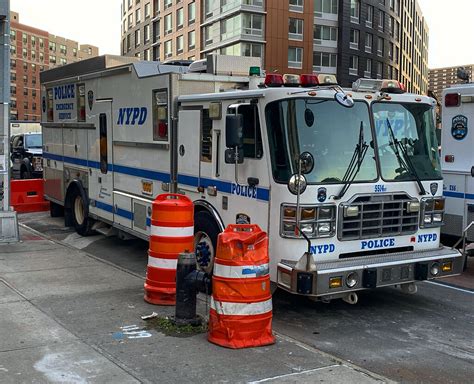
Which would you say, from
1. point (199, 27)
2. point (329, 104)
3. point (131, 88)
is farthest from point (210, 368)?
point (199, 27)

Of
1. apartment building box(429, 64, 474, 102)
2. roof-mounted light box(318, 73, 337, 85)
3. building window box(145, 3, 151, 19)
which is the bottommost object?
roof-mounted light box(318, 73, 337, 85)

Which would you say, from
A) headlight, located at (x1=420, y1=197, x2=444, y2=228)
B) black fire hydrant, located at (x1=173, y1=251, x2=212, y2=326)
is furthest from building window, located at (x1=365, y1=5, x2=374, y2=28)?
black fire hydrant, located at (x1=173, y1=251, x2=212, y2=326)

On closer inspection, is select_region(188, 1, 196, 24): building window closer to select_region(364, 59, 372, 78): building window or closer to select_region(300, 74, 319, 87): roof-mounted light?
select_region(364, 59, 372, 78): building window

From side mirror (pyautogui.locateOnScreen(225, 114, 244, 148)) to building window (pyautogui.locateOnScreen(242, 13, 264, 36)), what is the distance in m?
46.8

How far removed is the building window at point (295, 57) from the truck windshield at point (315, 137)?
4827 cm

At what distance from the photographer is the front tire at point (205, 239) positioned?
725cm

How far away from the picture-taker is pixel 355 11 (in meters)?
57.8

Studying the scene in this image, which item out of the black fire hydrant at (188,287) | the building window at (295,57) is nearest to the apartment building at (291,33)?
the building window at (295,57)

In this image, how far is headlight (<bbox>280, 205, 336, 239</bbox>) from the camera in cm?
604

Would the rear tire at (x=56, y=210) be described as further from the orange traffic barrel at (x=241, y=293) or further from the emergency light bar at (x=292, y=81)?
the orange traffic barrel at (x=241, y=293)

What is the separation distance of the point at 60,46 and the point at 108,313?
173 metres

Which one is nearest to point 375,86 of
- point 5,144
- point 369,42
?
point 5,144

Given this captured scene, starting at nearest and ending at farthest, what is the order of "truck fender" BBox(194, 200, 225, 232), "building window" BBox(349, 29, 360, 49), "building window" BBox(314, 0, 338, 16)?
"truck fender" BBox(194, 200, 225, 232), "building window" BBox(314, 0, 338, 16), "building window" BBox(349, 29, 360, 49)

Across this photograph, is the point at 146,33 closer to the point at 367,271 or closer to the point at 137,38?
the point at 137,38
